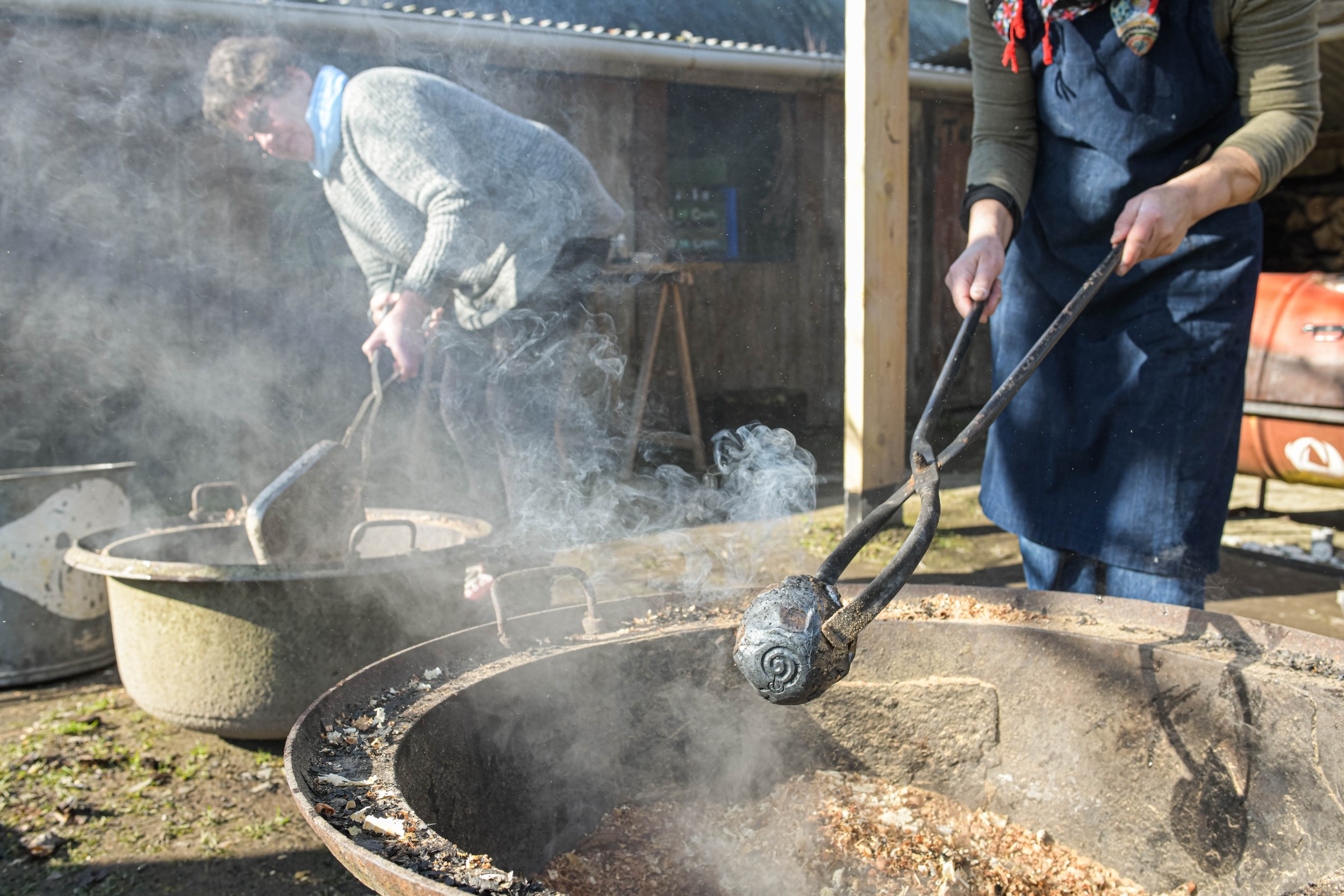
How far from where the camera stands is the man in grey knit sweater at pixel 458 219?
3092 mm

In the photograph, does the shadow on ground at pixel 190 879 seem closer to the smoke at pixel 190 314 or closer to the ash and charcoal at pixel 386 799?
the ash and charcoal at pixel 386 799

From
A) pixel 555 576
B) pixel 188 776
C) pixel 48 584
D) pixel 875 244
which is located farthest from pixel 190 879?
pixel 875 244

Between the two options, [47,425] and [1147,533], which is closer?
[1147,533]

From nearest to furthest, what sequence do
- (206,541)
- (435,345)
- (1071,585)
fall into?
(1071,585) → (206,541) → (435,345)

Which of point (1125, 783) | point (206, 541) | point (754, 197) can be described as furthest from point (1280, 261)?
point (206, 541)

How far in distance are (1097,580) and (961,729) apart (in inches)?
22.8

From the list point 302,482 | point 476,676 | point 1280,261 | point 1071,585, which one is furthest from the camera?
point 1280,261

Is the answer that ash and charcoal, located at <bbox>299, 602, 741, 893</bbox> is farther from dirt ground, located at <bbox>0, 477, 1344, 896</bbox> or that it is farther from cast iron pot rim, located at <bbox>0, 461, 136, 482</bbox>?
cast iron pot rim, located at <bbox>0, 461, 136, 482</bbox>

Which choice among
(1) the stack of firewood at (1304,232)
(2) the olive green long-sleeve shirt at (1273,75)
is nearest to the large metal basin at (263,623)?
(2) the olive green long-sleeve shirt at (1273,75)

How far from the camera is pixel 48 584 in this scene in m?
3.39

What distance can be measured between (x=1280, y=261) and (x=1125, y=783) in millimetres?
9285

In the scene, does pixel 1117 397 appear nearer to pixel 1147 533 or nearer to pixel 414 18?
pixel 1147 533

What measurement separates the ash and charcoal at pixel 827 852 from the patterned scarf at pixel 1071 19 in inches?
65.7

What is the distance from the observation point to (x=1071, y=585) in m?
2.27
